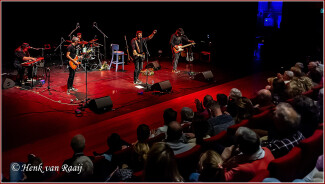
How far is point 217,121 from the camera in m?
3.61

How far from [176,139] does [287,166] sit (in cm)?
111

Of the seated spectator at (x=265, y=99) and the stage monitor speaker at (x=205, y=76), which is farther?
the stage monitor speaker at (x=205, y=76)

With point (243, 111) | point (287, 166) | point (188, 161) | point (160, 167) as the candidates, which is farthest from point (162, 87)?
point (160, 167)

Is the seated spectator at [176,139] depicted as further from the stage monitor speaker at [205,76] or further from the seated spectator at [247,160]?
the stage monitor speaker at [205,76]

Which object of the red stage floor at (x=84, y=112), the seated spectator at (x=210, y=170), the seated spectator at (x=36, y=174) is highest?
the seated spectator at (x=210, y=170)

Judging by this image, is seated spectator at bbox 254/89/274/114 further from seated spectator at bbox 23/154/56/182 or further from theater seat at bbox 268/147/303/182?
seated spectator at bbox 23/154/56/182

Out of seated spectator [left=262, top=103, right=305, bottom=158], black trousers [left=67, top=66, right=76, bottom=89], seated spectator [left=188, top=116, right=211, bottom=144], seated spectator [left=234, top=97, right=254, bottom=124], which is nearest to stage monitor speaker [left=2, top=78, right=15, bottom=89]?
black trousers [left=67, top=66, right=76, bottom=89]

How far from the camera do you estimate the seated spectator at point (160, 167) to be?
2.10 m

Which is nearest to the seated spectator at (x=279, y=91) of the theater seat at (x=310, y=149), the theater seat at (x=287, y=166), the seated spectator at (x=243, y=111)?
the seated spectator at (x=243, y=111)

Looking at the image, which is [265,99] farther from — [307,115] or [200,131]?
[200,131]

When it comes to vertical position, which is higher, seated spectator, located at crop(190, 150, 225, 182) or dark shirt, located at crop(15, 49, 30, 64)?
dark shirt, located at crop(15, 49, 30, 64)

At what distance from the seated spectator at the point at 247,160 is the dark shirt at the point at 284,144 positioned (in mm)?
234

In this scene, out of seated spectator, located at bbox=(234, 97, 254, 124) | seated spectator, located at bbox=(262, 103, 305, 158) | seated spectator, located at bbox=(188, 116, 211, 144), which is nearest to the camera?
seated spectator, located at bbox=(262, 103, 305, 158)

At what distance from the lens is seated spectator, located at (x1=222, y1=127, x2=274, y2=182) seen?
2.39 meters
